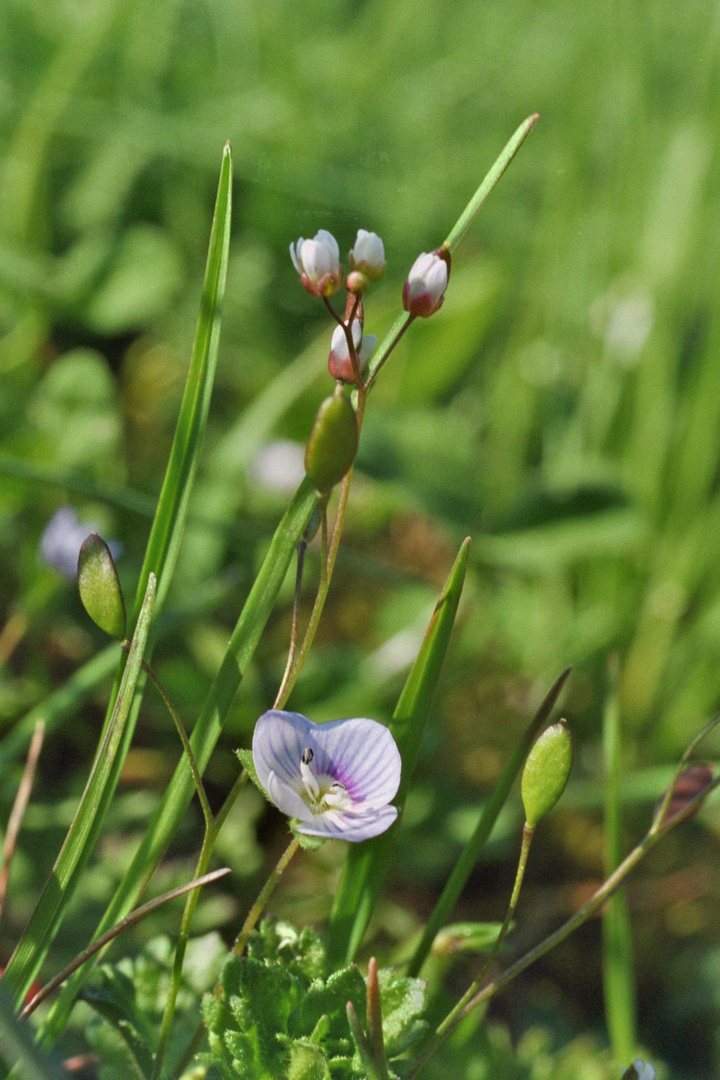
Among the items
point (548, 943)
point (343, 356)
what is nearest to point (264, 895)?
point (548, 943)

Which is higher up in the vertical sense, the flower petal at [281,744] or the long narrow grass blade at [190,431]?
the long narrow grass blade at [190,431]

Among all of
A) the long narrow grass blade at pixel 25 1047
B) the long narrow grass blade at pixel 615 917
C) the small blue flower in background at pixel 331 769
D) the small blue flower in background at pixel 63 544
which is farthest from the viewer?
the small blue flower in background at pixel 63 544

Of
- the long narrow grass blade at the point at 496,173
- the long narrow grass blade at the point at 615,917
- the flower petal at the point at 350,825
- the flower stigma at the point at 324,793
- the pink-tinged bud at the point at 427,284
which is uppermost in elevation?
the long narrow grass blade at the point at 496,173

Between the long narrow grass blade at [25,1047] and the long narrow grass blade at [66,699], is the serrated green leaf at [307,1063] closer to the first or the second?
the long narrow grass blade at [25,1047]

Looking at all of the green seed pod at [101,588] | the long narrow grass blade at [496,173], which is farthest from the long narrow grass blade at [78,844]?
the long narrow grass blade at [496,173]

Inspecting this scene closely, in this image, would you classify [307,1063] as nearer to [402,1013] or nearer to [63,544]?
[402,1013]

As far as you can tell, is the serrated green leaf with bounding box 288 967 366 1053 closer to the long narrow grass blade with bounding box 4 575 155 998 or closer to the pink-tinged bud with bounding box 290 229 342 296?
the long narrow grass blade with bounding box 4 575 155 998

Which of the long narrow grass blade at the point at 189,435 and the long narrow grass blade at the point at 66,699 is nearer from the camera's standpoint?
the long narrow grass blade at the point at 189,435

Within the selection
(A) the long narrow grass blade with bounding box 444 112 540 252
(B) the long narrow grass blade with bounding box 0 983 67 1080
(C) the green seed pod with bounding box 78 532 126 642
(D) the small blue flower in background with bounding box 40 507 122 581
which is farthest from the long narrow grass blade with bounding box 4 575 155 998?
(D) the small blue flower in background with bounding box 40 507 122 581
